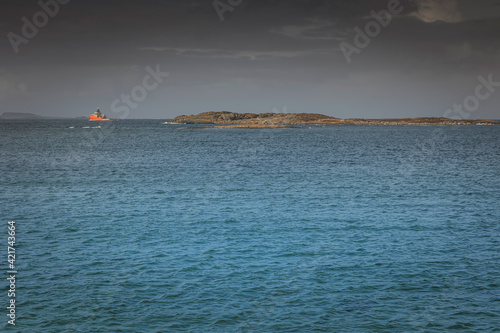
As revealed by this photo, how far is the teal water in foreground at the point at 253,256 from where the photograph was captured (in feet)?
58.3

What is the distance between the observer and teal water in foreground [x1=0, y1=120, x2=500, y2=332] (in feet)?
58.3

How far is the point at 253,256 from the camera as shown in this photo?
25156 mm

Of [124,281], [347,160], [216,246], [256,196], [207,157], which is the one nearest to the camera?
[124,281]

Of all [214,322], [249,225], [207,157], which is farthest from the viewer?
[207,157]

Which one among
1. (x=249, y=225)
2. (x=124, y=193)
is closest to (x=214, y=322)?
(x=249, y=225)

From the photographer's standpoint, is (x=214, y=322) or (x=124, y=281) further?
(x=124, y=281)

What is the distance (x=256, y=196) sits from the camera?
4347 centimetres

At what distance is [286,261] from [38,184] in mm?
35981

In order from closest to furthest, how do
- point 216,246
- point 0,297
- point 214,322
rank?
1. point 214,322
2. point 0,297
3. point 216,246

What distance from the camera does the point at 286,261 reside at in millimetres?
24406

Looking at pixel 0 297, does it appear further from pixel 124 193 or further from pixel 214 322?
pixel 124 193

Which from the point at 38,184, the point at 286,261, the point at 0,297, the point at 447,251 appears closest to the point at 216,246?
the point at 286,261

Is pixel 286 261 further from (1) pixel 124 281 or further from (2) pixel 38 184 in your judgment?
(2) pixel 38 184

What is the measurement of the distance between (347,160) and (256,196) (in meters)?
39.7
